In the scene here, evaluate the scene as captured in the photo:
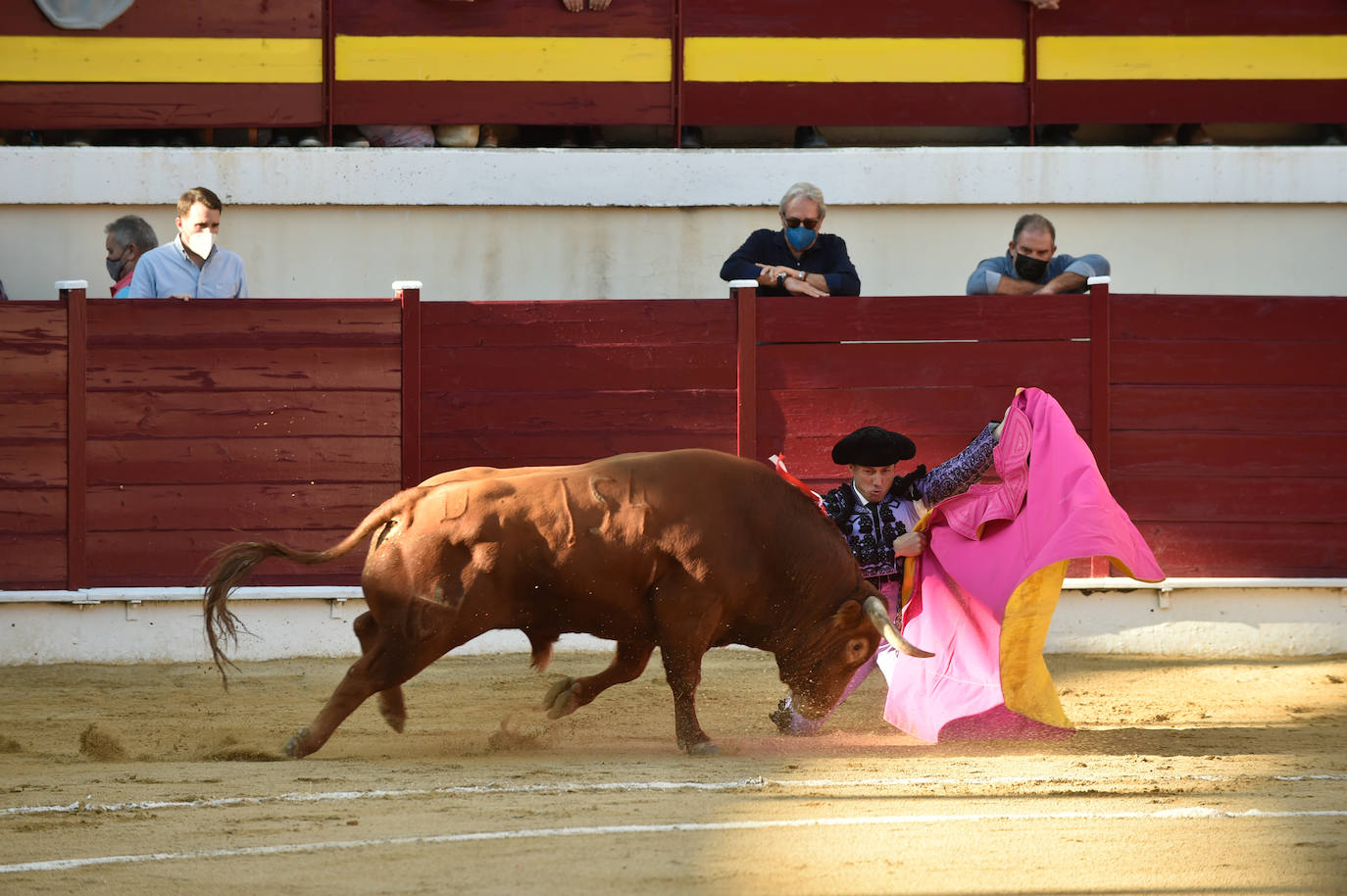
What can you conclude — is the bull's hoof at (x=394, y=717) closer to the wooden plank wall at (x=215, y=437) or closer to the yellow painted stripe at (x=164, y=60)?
the wooden plank wall at (x=215, y=437)

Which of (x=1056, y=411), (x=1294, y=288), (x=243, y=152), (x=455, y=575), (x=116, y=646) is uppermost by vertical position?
(x=243, y=152)

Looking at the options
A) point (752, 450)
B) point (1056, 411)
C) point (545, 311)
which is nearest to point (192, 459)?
point (545, 311)

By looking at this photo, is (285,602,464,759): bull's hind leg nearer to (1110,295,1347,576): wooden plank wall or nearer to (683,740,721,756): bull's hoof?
(683,740,721,756): bull's hoof

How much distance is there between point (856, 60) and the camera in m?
8.71

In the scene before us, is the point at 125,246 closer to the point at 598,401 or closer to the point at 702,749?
the point at 598,401

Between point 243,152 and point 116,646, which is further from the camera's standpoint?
point 243,152

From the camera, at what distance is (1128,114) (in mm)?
8797

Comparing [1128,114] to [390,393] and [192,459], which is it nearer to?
[390,393]

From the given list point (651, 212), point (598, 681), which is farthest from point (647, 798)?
point (651, 212)

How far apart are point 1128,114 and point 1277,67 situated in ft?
2.77

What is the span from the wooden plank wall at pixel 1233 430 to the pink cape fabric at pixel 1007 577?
1.90 meters

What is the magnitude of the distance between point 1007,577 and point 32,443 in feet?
12.9

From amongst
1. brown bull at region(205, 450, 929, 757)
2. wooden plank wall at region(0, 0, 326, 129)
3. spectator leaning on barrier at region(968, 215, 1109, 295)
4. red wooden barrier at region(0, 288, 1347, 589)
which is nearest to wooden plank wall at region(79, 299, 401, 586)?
red wooden barrier at region(0, 288, 1347, 589)

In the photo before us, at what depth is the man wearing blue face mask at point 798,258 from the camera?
7.01 meters
